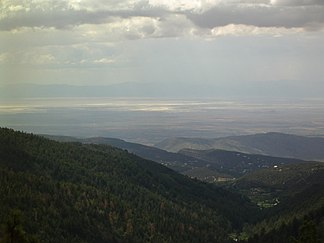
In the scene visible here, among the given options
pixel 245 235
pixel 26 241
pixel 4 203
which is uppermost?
pixel 26 241

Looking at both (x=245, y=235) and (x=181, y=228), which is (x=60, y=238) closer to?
(x=181, y=228)

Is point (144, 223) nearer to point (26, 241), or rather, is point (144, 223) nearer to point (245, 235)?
point (245, 235)

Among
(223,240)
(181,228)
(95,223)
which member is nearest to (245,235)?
(223,240)

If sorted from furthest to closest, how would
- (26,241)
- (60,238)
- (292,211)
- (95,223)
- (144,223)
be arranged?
(292,211), (144,223), (95,223), (60,238), (26,241)

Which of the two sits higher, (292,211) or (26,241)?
(26,241)

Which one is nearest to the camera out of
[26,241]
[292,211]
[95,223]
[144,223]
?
[26,241]

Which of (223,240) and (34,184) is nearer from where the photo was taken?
(34,184)

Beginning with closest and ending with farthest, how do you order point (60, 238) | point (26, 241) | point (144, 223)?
point (26, 241) → point (60, 238) → point (144, 223)

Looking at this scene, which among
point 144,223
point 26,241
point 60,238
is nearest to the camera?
point 26,241

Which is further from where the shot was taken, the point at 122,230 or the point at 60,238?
the point at 122,230

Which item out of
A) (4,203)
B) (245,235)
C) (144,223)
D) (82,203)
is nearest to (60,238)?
(4,203)
